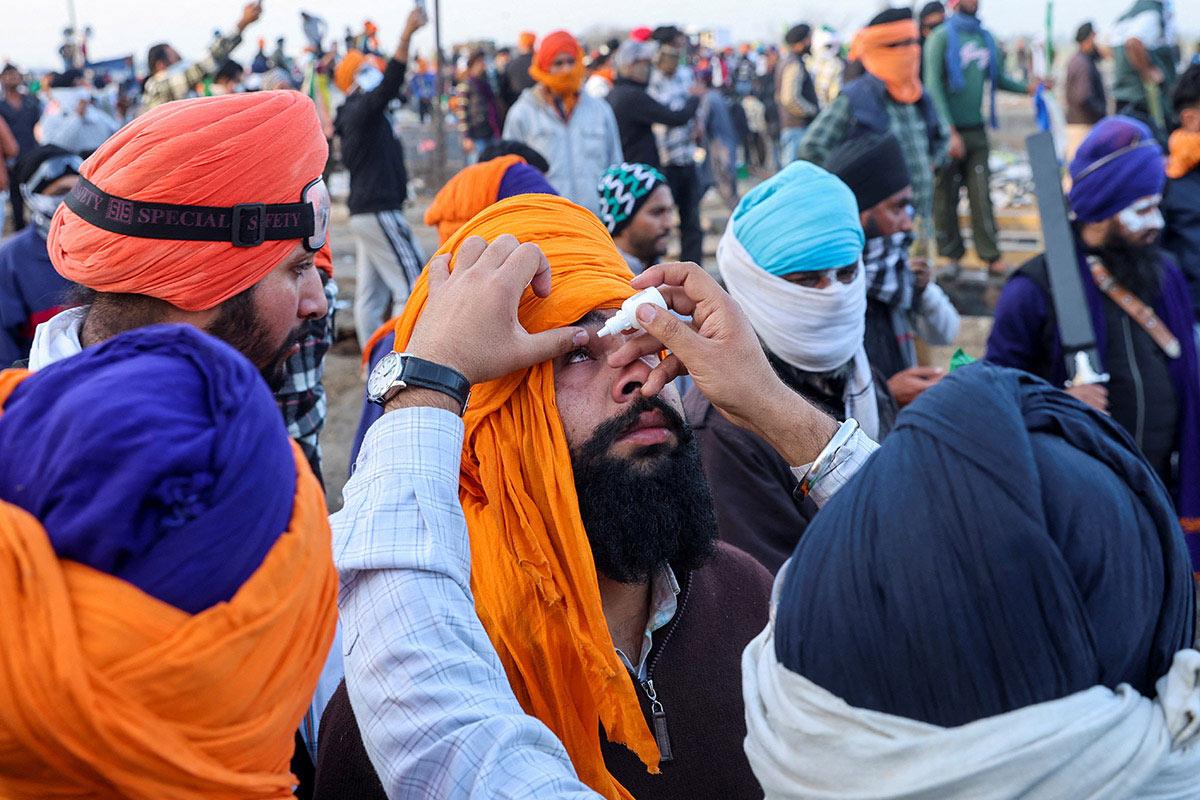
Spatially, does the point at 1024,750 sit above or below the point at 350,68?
below

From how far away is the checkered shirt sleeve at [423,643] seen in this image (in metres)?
1.47

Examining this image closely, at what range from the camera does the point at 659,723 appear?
6.91ft

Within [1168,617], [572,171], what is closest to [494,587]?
[1168,617]

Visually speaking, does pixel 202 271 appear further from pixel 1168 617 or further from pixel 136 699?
pixel 1168 617

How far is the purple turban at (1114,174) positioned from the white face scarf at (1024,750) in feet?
12.3

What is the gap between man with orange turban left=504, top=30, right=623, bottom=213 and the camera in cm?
828

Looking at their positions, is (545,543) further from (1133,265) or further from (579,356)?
(1133,265)

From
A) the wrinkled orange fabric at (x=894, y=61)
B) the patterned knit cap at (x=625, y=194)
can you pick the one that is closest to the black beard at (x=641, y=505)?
the patterned knit cap at (x=625, y=194)

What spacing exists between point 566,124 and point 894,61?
7.93ft

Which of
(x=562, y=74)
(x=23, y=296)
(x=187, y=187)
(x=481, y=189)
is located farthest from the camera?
(x=562, y=74)

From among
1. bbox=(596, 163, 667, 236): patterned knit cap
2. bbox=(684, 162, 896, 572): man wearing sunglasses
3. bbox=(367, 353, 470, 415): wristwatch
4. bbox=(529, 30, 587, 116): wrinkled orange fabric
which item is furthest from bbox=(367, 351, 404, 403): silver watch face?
bbox=(529, 30, 587, 116): wrinkled orange fabric

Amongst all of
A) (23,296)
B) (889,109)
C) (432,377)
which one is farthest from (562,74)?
(432,377)

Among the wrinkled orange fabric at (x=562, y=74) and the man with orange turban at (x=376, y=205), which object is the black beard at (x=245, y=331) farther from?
the wrinkled orange fabric at (x=562, y=74)

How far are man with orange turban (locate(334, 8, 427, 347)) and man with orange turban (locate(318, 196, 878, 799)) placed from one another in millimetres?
5790
